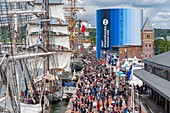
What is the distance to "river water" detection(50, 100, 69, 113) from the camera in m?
38.8

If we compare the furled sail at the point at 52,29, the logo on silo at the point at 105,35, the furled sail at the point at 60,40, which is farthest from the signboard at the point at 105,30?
the furled sail at the point at 60,40

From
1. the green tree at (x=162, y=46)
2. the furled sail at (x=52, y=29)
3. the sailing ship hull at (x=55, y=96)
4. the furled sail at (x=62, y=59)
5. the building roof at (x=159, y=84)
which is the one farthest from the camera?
the green tree at (x=162, y=46)

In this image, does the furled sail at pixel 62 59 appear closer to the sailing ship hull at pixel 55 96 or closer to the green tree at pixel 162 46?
the sailing ship hull at pixel 55 96

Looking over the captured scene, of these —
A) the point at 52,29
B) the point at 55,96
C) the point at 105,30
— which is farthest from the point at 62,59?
the point at 105,30

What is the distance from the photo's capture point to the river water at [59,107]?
38.8m

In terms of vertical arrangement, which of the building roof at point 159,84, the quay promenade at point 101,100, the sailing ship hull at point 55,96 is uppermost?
the building roof at point 159,84

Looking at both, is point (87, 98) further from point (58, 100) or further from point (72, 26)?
point (72, 26)

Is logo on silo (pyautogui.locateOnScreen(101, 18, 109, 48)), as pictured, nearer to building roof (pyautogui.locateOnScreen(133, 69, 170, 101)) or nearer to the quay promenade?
the quay promenade

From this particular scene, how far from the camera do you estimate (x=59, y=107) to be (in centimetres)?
4097

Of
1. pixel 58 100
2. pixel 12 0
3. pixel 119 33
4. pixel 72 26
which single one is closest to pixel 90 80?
pixel 58 100

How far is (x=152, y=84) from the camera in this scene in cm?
3103

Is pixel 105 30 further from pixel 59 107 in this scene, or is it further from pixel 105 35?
pixel 59 107

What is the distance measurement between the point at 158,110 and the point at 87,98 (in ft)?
25.8

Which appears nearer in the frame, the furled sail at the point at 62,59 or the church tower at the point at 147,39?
the furled sail at the point at 62,59
